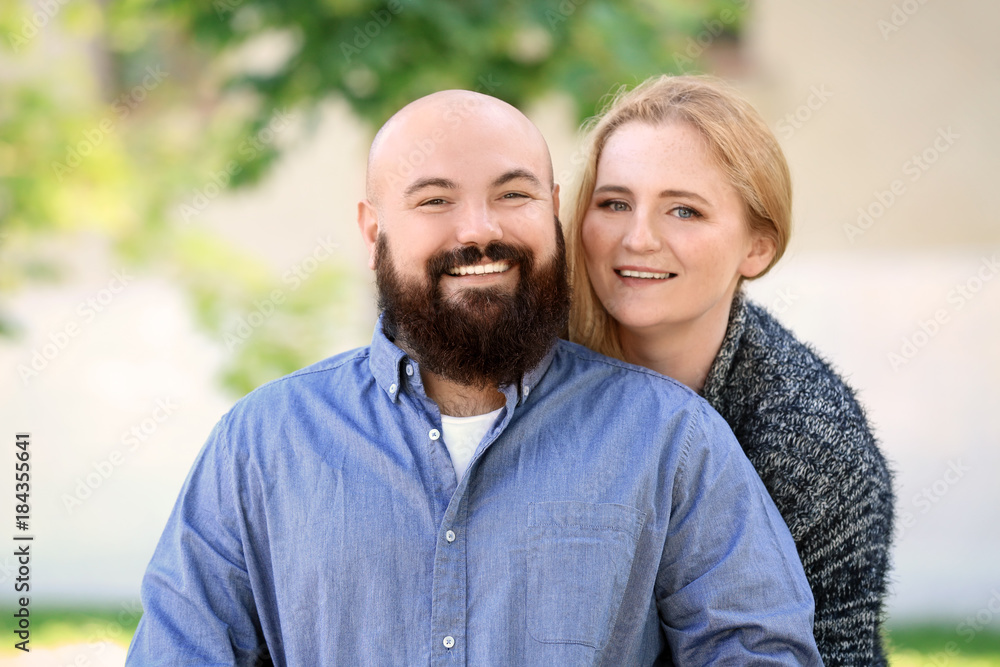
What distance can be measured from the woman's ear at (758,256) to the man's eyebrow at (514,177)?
801mm

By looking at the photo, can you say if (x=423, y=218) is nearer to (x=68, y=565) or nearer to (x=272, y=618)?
(x=272, y=618)

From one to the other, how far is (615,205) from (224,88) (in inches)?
81.3

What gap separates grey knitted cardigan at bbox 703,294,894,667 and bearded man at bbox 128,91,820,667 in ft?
0.98

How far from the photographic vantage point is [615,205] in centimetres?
272

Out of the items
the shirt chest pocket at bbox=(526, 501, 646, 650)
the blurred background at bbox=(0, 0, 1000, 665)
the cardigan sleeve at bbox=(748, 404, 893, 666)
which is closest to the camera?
the shirt chest pocket at bbox=(526, 501, 646, 650)

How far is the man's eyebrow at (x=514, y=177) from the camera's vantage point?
7.50 feet

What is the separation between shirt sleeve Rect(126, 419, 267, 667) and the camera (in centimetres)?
218

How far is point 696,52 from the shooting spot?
172 inches

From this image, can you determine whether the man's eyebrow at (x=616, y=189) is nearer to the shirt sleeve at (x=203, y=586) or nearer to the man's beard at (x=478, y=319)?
the man's beard at (x=478, y=319)

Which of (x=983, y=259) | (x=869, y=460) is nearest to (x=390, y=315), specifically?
(x=869, y=460)

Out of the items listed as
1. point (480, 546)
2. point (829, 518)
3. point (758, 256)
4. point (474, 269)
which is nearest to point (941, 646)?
point (829, 518)

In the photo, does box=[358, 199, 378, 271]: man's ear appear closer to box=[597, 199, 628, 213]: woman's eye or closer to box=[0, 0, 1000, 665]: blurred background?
box=[597, 199, 628, 213]: woman's eye

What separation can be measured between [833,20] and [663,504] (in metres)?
4.58

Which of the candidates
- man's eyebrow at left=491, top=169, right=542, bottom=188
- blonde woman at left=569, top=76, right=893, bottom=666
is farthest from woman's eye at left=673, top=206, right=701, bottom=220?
man's eyebrow at left=491, top=169, right=542, bottom=188
